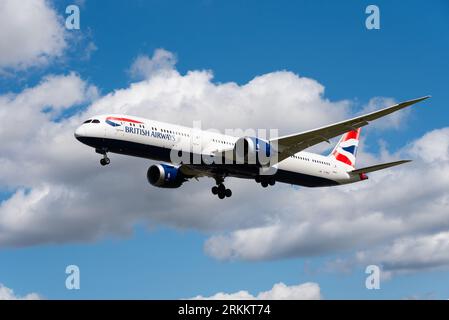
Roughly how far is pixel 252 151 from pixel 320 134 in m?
5.10

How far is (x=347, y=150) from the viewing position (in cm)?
6738

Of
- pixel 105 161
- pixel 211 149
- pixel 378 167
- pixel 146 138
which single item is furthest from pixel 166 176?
pixel 378 167

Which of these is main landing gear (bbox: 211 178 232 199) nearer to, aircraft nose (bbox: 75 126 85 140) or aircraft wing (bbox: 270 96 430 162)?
aircraft wing (bbox: 270 96 430 162)

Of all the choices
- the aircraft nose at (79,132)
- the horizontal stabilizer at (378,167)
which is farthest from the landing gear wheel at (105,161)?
the horizontal stabilizer at (378,167)

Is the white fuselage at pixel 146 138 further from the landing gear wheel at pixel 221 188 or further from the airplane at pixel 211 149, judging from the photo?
the landing gear wheel at pixel 221 188

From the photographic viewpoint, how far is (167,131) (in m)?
51.0

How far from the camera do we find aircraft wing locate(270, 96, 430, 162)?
4479 centimetres
